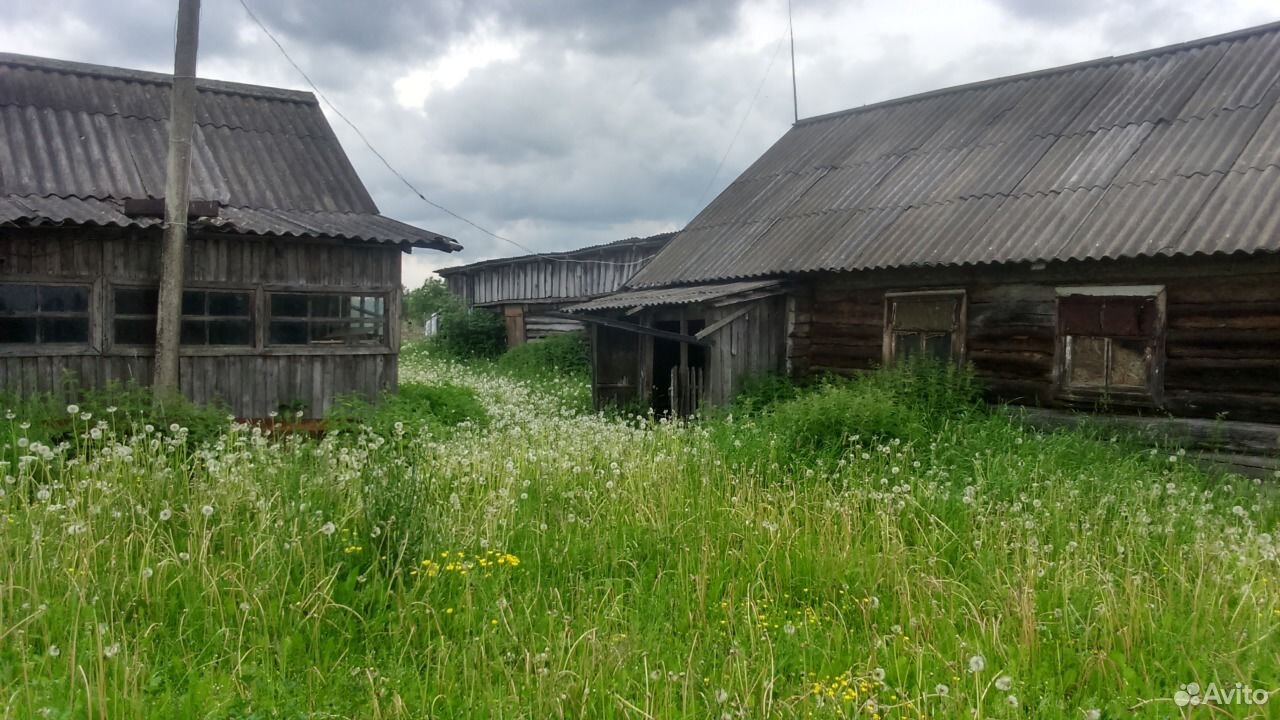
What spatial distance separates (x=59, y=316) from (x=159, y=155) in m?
3.07

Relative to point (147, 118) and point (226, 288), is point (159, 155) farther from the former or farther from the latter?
point (226, 288)

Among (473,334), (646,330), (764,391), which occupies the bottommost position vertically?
(764,391)

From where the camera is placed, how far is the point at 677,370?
14.6m

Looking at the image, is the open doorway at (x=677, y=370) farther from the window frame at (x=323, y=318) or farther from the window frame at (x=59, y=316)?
the window frame at (x=59, y=316)

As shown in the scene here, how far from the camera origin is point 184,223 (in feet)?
34.3

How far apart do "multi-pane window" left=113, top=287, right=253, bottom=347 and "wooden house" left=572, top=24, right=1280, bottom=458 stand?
5412 mm

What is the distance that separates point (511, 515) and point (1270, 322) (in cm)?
813

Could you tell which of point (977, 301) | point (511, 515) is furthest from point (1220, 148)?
point (511, 515)

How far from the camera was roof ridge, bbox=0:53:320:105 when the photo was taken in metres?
13.0

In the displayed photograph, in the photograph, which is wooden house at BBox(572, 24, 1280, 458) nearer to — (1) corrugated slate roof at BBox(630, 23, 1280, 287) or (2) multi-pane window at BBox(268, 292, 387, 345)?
(1) corrugated slate roof at BBox(630, 23, 1280, 287)

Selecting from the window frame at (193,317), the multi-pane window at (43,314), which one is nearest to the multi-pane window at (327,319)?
the window frame at (193,317)

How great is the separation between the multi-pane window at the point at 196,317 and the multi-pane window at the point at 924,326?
8.87m

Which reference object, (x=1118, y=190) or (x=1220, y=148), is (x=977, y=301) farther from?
(x=1220, y=148)

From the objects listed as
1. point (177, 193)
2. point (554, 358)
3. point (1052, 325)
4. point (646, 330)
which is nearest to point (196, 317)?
point (177, 193)
